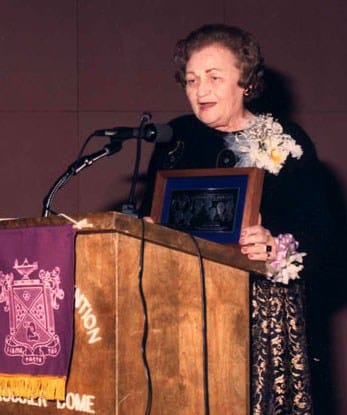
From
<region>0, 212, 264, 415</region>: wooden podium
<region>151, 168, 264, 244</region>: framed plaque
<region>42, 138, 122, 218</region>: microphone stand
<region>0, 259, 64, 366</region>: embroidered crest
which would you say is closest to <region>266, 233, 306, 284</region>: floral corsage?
<region>151, 168, 264, 244</region>: framed plaque

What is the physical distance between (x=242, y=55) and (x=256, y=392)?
43.5 inches

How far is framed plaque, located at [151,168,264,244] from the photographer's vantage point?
2461mm

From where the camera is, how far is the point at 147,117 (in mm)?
2445

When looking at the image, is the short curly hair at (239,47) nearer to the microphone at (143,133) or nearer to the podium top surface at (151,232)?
the microphone at (143,133)

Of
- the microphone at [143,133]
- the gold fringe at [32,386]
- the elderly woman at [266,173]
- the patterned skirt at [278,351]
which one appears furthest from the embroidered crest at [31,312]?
the patterned skirt at [278,351]

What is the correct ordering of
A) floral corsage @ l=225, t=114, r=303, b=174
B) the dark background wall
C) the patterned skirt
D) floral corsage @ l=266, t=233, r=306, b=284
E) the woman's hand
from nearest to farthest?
the woman's hand → floral corsage @ l=266, t=233, r=306, b=284 → the patterned skirt → floral corsage @ l=225, t=114, r=303, b=174 → the dark background wall

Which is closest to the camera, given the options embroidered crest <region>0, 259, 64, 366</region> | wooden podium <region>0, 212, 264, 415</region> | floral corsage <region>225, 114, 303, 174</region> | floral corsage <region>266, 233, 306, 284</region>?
wooden podium <region>0, 212, 264, 415</region>

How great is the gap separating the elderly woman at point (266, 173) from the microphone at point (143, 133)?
0.32 metres

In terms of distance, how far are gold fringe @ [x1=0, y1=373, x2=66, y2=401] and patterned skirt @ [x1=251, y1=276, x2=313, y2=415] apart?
0.78 metres

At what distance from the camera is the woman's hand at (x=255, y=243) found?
2.32 meters

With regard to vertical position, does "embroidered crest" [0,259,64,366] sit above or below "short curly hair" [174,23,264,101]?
below

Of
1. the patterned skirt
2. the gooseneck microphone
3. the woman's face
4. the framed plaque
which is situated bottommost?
Result: the patterned skirt

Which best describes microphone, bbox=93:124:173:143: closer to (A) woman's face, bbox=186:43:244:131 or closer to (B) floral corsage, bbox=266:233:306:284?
(A) woman's face, bbox=186:43:244:131

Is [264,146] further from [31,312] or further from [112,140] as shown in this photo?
[31,312]
